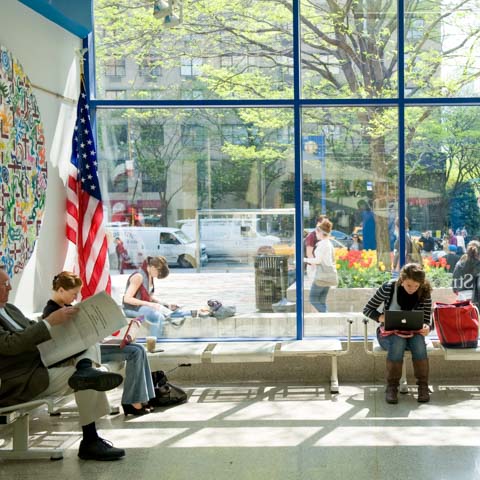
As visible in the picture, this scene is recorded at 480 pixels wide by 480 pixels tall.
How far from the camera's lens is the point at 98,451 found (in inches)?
220

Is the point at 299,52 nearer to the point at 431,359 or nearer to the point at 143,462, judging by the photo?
the point at 431,359

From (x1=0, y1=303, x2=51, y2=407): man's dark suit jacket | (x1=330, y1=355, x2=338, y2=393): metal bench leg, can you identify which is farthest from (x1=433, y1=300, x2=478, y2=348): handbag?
(x1=0, y1=303, x2=51, y2=407): man's dark suit jacket

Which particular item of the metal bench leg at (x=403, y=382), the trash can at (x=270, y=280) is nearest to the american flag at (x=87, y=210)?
the trash can at (x=270, y=280)

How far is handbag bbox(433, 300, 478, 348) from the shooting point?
7.25 meters

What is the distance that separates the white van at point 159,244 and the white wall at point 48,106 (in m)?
0.76

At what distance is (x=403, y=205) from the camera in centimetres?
802

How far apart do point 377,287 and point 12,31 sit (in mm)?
4043

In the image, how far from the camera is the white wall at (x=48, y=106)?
6633 mm

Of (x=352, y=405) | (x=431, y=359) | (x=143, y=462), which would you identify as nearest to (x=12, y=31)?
(x=143, y=462)

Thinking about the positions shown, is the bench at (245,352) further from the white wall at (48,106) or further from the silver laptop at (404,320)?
the white wall at (48,106)

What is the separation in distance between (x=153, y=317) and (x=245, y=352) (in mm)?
1235

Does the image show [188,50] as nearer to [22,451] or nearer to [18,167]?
[18,167]

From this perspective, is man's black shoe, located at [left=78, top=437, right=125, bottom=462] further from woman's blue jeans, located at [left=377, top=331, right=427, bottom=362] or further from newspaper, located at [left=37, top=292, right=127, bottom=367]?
woman's blue jeans, located at [left=377, top=331, right=427, bottom=362]

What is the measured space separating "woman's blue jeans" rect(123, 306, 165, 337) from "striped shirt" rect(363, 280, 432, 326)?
2.01 metres
